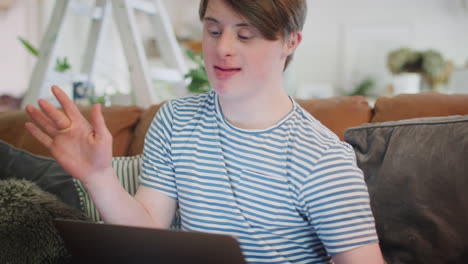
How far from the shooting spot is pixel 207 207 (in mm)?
864

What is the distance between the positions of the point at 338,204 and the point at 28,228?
0.68 m

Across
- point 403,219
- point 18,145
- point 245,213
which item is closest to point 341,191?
point 245,213

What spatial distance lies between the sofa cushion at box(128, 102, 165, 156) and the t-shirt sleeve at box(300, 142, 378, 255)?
0.92m

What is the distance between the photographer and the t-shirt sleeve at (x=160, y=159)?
0.93m

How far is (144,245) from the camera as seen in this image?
2.06ft

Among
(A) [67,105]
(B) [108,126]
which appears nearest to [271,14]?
(A) [67,105]

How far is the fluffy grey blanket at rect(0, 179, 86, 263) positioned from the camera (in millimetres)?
919


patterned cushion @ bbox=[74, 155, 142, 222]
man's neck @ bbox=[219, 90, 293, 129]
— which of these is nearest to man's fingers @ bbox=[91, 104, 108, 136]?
man's neck @ bbox=[219, 90, 293, 129]

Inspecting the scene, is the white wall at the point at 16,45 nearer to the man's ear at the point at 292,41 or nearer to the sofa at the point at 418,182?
the sofa at the point at 418,182

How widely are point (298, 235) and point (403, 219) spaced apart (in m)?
0.31

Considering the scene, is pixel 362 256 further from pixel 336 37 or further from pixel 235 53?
pixel 336 37

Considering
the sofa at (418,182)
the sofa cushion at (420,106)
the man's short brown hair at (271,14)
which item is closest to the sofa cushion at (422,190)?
the sofa at (418,182)

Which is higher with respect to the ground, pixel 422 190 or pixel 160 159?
pixel 160 159

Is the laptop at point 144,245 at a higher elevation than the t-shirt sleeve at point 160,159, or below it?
below
